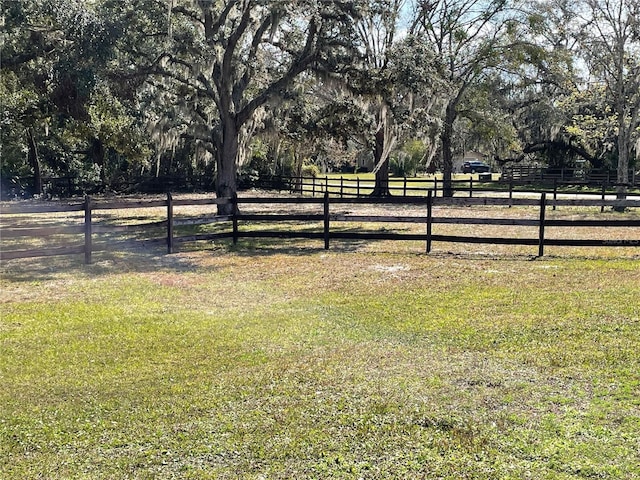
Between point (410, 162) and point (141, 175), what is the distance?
30.8m

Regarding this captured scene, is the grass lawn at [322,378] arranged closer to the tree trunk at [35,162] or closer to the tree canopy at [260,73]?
the tree canopy at [260,73]

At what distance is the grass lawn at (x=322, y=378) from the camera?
3.72m

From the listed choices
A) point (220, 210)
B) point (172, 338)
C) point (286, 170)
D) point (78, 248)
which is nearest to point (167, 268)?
point (78, 248)

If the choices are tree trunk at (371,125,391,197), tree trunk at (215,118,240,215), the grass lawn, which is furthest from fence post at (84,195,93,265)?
tree trunk at (371,125,391,197)

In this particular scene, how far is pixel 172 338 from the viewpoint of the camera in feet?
20.6

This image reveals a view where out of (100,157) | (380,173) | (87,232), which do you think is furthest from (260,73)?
(100,157)

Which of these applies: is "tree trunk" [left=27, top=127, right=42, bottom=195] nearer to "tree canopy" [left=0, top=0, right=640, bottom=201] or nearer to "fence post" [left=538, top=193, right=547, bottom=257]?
"tree canopy" [left=0, top=0, right=640, bottom=201]

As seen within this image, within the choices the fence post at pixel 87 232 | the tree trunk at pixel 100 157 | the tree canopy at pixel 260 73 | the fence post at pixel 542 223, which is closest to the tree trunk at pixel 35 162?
the tree canopy at pixel 260 73

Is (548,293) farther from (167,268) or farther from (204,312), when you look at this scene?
(167,268)

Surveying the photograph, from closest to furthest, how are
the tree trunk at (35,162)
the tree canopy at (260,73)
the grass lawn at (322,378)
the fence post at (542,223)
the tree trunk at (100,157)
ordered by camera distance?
1. the grass lawn at (322,378)
2. the fence post at (542,223)
3. the tree canopy at (260,73)
4. the tree trunk at (35,162)
5. the tree trunk at (100,157)

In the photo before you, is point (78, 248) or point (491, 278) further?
point (78, 248)

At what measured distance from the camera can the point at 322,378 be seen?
5074 mm

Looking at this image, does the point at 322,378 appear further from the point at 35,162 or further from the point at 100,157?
the point at 100,157

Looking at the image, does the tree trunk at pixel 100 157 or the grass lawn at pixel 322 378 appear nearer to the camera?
the grass lawn at pixel 322 378
